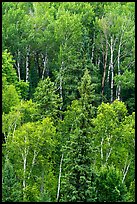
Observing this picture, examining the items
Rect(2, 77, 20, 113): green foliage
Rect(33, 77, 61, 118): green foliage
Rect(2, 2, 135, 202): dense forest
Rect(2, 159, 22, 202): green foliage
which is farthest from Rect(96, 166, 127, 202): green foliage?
Rect(2, 77, 20, 113): green foliage

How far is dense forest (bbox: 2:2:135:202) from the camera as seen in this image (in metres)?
36.1

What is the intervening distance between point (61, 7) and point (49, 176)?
25806 millimetres

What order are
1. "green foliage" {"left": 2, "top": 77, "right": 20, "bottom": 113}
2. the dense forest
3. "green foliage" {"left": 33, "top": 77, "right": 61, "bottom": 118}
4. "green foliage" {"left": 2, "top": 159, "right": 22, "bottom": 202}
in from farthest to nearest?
A: "green foliage" {"left": 2, "top": 77, "right": 20, "bottom": 113}
"green foliage" {"left": 33, "top": 77, "right": 61, "bottom": 118}
the dense forest
"green foliage" {"left": 2, "top": 159, "right": 22, "bottom": 202}

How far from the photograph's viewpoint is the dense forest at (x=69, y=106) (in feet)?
118

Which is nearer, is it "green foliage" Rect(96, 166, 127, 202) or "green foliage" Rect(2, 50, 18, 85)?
"green foliage" Rect(96, 166, 127, 202)

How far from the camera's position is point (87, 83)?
1437 inches

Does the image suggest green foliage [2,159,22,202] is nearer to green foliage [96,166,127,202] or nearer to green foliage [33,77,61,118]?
green foliage [96,166,127,202]

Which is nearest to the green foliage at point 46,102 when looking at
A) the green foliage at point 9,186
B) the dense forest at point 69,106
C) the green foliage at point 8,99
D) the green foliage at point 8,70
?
the dense forest at point 69,106

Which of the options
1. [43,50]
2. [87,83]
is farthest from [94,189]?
[43,50]

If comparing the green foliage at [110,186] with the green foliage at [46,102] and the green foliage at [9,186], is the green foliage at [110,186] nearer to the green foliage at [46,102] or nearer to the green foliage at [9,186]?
the green foliage at [9,186]

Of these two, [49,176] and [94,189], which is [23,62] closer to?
[49,176]

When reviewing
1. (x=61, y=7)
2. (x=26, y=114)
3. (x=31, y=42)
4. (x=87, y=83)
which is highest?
(x=61, y=7)

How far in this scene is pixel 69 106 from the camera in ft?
140

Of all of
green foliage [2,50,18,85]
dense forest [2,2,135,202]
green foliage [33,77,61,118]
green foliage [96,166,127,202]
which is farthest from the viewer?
green foliage [2,50,18,85]
